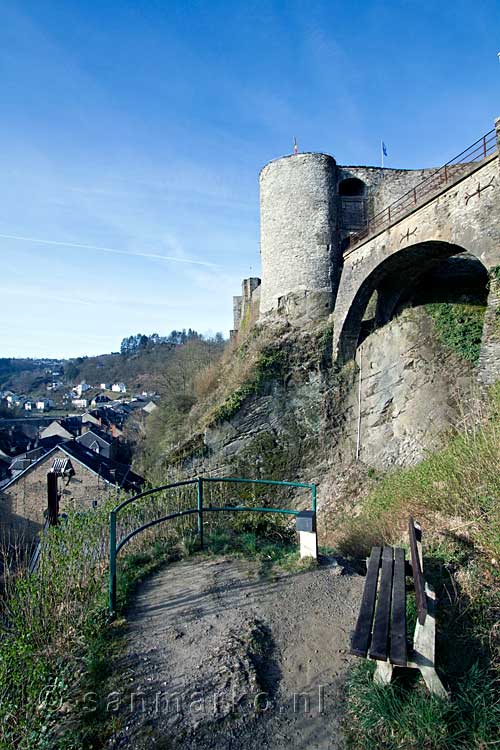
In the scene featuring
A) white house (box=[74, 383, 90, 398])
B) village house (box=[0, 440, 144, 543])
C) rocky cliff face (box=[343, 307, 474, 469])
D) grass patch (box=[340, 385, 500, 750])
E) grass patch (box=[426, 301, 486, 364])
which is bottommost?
village house (box=[0, 440, 144, 543])

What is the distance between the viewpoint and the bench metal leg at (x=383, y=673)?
103 inches

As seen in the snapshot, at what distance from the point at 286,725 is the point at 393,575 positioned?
57.6 inches

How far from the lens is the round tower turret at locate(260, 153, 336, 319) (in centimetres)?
1564

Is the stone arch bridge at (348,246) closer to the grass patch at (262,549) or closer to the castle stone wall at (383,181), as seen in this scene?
the castle stone wall at (383,181)

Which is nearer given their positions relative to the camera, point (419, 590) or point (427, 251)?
point (419, 590)

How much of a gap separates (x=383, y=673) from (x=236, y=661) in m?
1.15

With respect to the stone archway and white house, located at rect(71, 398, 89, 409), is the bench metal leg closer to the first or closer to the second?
the stone archway

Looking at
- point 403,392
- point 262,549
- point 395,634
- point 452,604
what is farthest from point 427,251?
point 395,634

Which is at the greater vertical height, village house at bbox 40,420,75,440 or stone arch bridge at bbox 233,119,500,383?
stone arch bridge at bbox 233,119,500,383

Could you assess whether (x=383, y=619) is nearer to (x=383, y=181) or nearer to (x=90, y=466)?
(x=383, y=181)

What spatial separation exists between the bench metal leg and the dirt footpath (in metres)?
0.35

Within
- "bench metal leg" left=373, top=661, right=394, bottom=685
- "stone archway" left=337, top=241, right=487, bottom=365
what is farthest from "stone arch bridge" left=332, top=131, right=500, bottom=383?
"bench metal leg" left=373, top=661, right=394, bottom=685

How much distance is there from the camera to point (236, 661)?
126 inches

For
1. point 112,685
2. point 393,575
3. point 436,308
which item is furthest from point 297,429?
point 112,685
